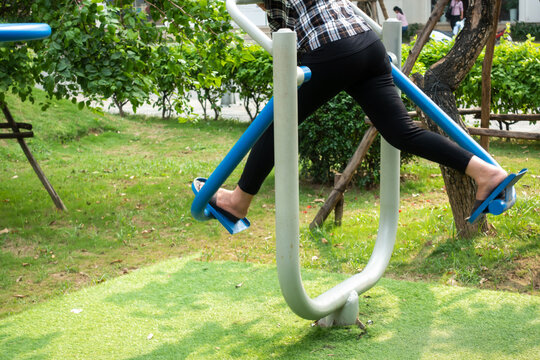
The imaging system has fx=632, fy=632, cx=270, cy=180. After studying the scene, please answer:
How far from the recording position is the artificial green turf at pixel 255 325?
116 inches

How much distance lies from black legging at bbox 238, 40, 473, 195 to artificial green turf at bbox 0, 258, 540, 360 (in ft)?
2.65

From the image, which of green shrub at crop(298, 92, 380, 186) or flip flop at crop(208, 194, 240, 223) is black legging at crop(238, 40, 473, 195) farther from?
green shrub at crop(298, 92, 380, 186)

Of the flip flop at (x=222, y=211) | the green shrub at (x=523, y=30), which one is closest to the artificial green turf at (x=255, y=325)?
the flip flop at (x=222, y=211)

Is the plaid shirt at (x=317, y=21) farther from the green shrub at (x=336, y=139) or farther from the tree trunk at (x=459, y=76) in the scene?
the green shrub at (x=336, y=139)

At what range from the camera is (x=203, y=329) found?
3.28 meters

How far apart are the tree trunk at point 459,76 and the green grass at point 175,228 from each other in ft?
0.66

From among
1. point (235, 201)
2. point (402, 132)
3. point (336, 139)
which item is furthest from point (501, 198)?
point (336, 139)

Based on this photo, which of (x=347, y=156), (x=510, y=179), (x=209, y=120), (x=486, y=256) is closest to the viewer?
(x=510, y=179)

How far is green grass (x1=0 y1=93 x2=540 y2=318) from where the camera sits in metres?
4.32

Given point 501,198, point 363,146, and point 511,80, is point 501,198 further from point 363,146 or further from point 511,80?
point 511,80

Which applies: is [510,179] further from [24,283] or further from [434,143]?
[24,283]

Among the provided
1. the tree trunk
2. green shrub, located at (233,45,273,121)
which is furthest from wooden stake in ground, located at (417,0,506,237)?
green shrub, located at (233,45,273,121)

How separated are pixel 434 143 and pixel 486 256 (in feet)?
6.36

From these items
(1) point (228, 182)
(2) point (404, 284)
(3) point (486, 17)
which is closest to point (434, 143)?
(2) point (404, 284)
